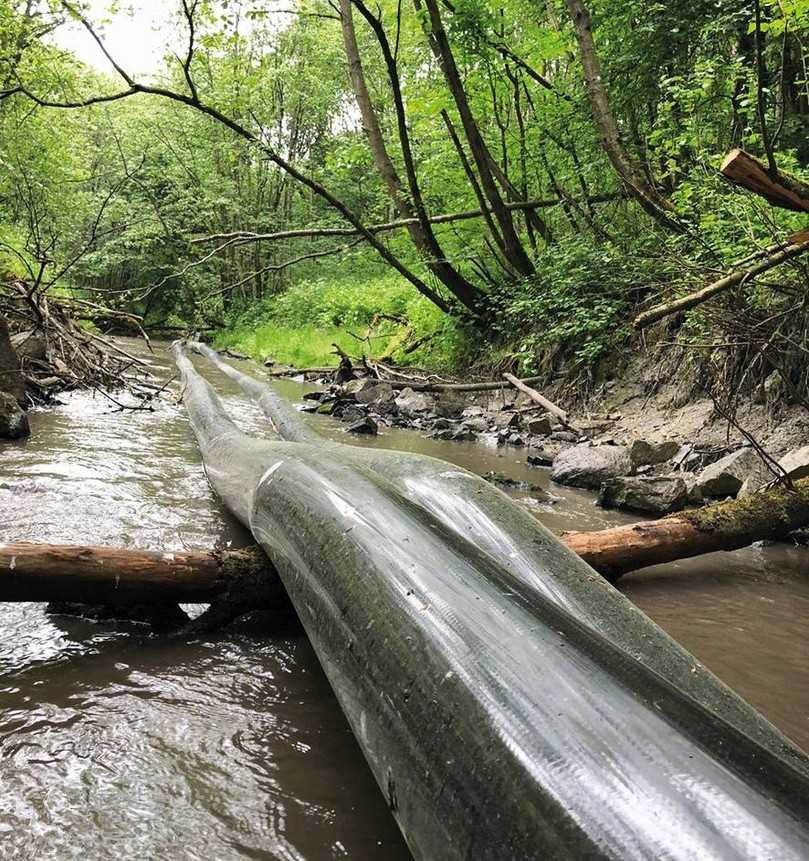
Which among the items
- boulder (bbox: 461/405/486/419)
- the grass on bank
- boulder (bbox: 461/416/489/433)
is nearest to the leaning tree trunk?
the grass on bank

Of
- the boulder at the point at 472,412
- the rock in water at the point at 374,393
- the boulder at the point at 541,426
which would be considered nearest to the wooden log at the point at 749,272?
the boulder at the point at 541,426

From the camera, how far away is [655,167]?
8.66 meters

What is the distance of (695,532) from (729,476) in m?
1.46

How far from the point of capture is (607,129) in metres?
6.92

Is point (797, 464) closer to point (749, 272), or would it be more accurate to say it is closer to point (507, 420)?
point (749, 272)

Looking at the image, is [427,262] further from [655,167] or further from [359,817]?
[359,817]

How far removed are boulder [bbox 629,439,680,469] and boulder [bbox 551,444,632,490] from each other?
0.07 meters

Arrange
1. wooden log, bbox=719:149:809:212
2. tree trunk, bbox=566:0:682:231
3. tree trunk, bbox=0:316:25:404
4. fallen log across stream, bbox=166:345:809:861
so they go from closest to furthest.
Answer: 1. fallen log across stream, bbox=166:345:809:861
2. wooden log, bbox=719:149:809:212
3. tree trunk, bbox=0:316:25:404
4. tree trunk, bbox=566:0:682:231

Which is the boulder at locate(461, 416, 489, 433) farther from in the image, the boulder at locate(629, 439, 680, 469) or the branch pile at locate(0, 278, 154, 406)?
the branch pile at locate(0, 278, 154, 406)

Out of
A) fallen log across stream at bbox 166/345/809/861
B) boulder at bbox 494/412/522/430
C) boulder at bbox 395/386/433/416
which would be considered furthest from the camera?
boulder at bbox 395/386/433/416

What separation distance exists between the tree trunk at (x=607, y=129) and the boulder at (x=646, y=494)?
3617mm

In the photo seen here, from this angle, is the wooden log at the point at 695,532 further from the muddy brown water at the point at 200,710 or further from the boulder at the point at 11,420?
the boulder at the point at 11,420

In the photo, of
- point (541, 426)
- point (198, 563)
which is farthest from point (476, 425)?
point (198, 563)

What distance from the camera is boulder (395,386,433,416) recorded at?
26.3 ft
